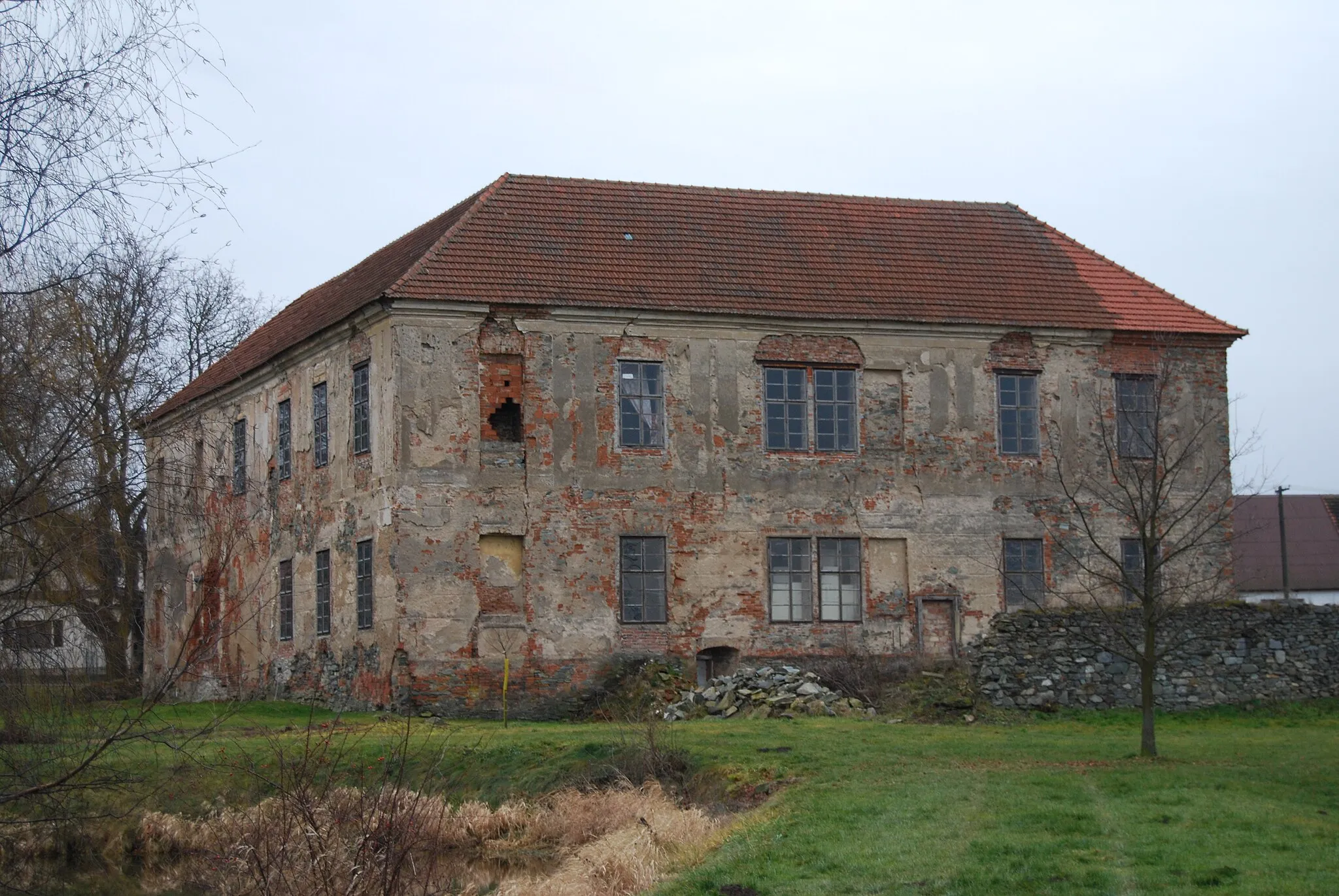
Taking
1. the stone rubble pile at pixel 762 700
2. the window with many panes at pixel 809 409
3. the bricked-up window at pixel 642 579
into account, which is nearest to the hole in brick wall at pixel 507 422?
the bricked-up window at pixel 642 579

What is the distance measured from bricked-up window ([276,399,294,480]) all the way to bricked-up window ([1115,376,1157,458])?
16199mm

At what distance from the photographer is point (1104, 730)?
2378 cm

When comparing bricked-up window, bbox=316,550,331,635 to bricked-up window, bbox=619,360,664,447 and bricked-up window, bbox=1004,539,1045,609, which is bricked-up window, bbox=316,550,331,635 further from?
bricked-up window, bbox=1004,539,1045,609

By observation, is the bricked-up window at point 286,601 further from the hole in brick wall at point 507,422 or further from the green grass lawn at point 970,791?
the hole in brick wall at point 507,422

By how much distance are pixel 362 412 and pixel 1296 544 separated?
38.4m

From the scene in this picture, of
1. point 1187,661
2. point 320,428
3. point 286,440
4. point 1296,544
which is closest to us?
point 1187,661

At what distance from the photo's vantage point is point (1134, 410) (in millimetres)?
30734

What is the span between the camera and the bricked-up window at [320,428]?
2978 centimetres

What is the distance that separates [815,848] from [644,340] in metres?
16.3

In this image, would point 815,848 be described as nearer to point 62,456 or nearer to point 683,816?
point 683,816

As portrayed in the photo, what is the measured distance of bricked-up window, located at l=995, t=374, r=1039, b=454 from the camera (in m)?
30.5

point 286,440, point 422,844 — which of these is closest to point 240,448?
point 286,440

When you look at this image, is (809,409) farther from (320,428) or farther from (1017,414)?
(320,428)

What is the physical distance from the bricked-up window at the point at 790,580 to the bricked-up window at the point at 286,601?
954 cm
